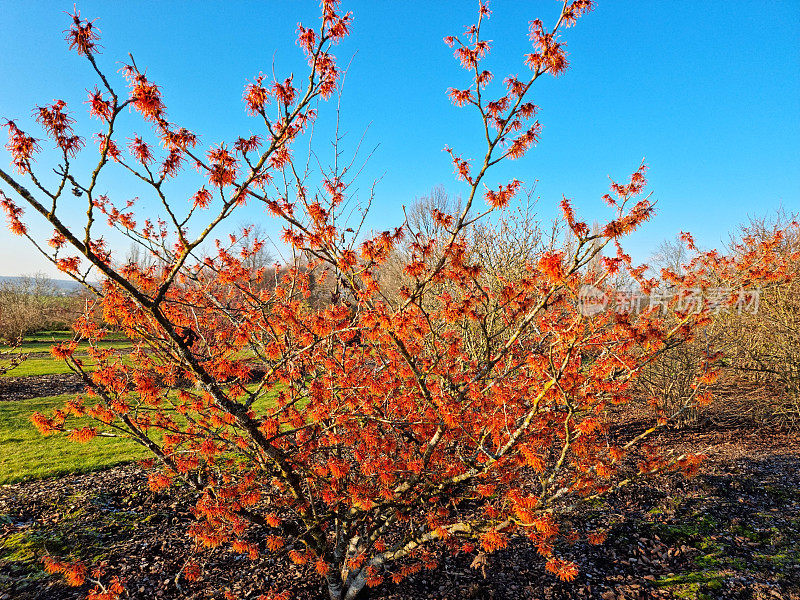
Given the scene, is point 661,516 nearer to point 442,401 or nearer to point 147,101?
point 442,401

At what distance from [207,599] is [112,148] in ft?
15.6

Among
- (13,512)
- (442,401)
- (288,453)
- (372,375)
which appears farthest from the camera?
(13,512)

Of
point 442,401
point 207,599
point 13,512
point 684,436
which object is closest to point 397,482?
point 442,401

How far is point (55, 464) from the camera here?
7.95 m

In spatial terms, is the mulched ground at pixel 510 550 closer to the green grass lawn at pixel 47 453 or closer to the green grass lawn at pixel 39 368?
the green grass lawn at pixel 47 453

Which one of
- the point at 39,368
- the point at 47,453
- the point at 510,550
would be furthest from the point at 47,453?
the point at 39,368

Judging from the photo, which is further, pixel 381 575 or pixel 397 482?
pixel 397 482

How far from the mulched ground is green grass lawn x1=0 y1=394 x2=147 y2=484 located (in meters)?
0.50

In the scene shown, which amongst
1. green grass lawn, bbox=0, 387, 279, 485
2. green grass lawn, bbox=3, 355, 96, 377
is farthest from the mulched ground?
green grass lawn, bbox=3, 355, 96, 377

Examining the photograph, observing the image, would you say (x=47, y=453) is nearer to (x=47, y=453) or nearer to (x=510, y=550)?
(x=47, y=453)

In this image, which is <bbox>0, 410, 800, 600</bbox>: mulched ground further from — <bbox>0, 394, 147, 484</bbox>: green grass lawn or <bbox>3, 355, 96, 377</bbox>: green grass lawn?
<bbox>3, 355, 96, 377</bbox>: green grass lawn

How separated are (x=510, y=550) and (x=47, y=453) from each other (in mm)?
10130

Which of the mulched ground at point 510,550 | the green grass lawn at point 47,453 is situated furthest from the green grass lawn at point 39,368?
the mulched ground at point 510,550

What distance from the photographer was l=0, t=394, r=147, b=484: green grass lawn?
7.64 m
